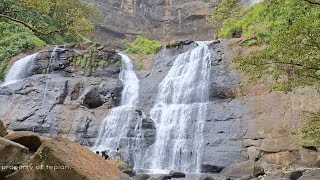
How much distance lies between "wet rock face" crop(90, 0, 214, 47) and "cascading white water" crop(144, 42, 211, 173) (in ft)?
68.8

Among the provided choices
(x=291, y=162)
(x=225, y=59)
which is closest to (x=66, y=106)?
(x=225, y=59)

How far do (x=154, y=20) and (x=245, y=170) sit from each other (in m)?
36.3

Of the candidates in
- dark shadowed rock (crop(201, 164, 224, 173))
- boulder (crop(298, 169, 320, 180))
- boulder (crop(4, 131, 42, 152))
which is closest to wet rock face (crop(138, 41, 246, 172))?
dark shadowed rock (crop(201, 164, 224, 173))

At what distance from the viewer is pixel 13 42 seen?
108 feet

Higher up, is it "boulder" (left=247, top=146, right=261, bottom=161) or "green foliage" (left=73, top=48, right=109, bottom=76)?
"green foliage" (left=73, top=48, right=109, bottom=76)

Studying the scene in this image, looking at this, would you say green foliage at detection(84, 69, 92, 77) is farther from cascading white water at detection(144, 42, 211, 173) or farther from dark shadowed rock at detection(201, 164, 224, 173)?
dark shadowed rock at detection(201, 164, 224, 173)

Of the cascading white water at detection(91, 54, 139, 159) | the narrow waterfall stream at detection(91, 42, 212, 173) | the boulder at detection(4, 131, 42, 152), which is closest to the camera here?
the boulder at detection(4, 131, 42, 152)

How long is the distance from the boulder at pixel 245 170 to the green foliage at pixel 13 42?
21825mm

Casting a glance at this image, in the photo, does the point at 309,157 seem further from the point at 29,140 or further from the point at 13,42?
the point at 13,42

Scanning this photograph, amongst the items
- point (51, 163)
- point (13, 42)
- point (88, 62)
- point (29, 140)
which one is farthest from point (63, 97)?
point (51, 163)

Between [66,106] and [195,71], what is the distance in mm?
9417

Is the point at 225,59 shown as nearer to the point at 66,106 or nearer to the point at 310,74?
the point at 66,106

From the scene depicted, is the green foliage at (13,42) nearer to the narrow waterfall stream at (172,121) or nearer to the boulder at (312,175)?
the narrow waterfall stream at (172,121)

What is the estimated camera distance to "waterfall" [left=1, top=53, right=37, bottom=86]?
95.3 ft
